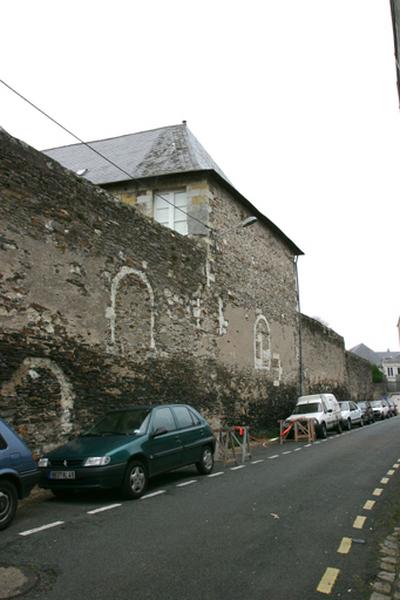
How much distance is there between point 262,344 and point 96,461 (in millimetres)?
14972

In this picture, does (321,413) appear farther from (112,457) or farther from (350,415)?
(112,457)

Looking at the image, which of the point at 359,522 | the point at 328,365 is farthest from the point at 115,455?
the point at 328,365

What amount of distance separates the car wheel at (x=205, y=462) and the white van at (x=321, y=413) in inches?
348

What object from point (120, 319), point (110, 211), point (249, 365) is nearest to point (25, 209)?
point (110, 211)

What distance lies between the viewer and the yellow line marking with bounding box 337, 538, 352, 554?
494 centimetres

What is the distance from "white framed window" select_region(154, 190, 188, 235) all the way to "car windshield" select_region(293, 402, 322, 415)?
835cm

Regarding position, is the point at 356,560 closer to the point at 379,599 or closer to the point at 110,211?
the point at 379,599

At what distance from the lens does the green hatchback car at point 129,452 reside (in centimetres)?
746

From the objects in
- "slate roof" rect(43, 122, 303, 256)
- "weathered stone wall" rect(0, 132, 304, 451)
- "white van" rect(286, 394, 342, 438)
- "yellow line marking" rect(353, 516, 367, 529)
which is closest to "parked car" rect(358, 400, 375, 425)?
"white van" rect(286, 394, 342, 438)

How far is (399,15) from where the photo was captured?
→ 6.64 m

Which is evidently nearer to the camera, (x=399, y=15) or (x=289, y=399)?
(x=399, y=15)

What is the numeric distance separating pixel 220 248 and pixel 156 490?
36.9 feet

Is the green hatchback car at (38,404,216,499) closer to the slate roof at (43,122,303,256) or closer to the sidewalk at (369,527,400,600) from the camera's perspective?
the sidewalk at (369,527,400,600)

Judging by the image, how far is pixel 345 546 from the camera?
16.8 feet
